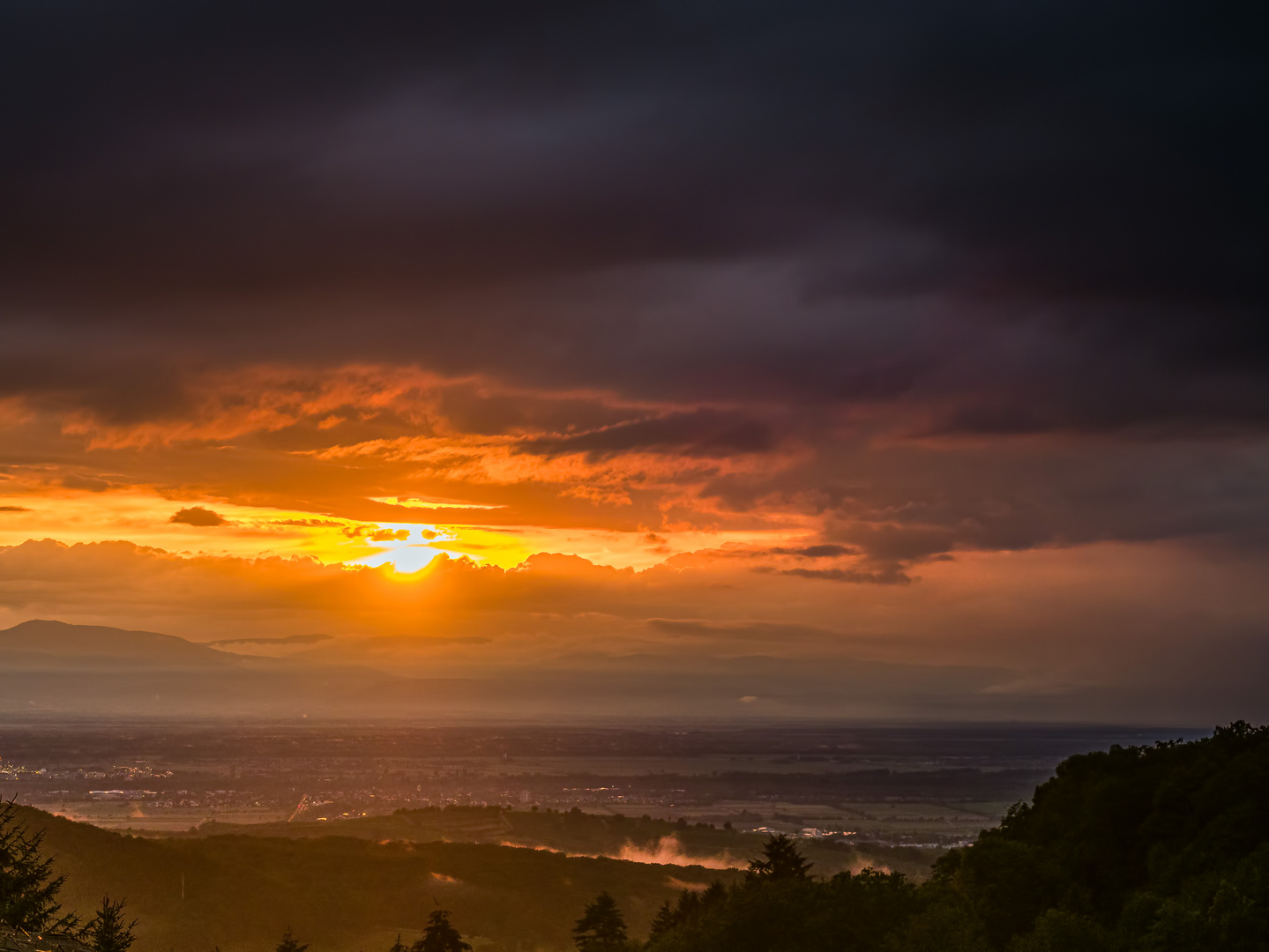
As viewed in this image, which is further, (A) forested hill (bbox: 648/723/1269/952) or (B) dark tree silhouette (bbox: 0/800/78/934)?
(A) forested hill (bbox: 648/723/1269/952)

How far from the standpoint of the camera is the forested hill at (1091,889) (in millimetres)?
61688

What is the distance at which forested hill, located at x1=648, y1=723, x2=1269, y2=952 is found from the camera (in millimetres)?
61688

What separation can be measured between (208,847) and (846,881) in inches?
4834

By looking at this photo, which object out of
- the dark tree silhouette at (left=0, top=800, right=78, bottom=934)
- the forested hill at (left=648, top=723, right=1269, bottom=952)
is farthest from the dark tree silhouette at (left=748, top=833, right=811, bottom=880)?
the dark tree silhouette at (left=0, top=800, right=78, bottom=934)

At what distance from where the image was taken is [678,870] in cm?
18612

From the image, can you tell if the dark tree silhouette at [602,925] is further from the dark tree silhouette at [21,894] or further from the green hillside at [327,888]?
the dark tree silhouette at [21,894]

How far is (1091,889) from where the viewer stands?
81.2 m

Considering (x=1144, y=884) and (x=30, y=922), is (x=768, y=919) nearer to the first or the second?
(x=1144, y=884)

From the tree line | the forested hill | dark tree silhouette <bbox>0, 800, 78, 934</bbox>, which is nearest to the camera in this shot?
dark tree silhouette <bbox>0, 800, 78, 934</bbox>

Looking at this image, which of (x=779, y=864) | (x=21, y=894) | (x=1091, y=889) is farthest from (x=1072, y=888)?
(x=21, y=894)

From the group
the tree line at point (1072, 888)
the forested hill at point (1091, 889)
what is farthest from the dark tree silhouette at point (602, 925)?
the forested hill at point (1091, 889)

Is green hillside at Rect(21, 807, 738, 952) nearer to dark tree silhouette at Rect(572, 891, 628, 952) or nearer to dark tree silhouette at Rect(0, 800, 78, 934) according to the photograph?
dark tree silhouette at Rect(572, 891, 628, 952)

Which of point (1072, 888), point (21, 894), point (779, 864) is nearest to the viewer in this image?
point (21, 894)

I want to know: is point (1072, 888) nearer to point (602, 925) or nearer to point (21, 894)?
point (602, 925)
